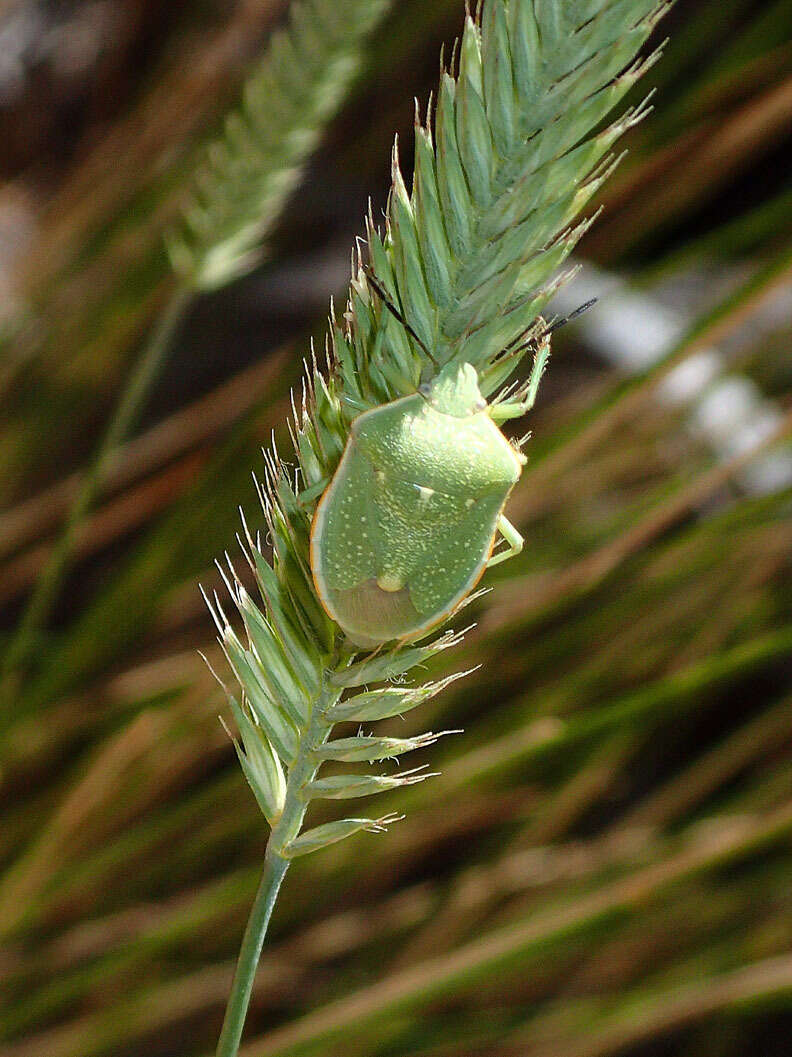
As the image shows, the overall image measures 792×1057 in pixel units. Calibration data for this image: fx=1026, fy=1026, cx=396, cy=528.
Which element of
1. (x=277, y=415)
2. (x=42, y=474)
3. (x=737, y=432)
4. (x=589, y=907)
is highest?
(x=42, y=474)

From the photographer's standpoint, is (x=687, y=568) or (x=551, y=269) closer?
(x=551, y=269)

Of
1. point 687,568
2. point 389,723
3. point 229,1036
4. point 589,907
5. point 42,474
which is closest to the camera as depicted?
point 229,1036

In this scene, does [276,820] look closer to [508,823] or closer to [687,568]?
[687,568]

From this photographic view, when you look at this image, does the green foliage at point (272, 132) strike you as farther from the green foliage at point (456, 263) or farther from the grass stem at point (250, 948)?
the grass stem at point (250, 948)

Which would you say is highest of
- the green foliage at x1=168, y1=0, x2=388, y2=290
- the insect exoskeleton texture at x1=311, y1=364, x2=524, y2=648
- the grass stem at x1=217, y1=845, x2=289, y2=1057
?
the green foliage at x1=168, y1=0, x2=388, y2=290

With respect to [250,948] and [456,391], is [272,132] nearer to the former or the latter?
[456,391]

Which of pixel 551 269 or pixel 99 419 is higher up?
pixel 99 419

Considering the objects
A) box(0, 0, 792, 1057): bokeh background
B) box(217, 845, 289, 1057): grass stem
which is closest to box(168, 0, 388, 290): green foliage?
box(0, 0, 792, 1057): bokeh background

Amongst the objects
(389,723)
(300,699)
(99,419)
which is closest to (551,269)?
(300,699)

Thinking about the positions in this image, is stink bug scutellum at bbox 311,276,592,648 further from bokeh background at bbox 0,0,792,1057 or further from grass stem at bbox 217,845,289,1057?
bokeh background at bbox 0,0,792,1057
